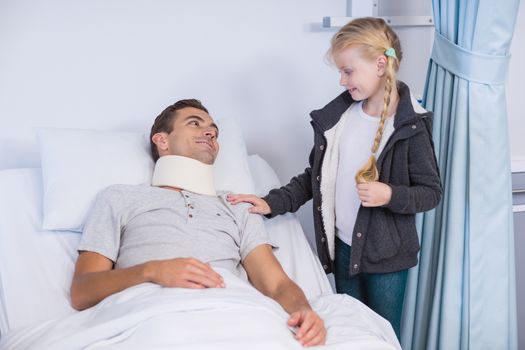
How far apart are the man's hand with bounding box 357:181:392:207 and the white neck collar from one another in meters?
0.47

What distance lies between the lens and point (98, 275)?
62.6 inches

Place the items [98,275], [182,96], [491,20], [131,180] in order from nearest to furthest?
[98,275], [491,20], [131,180], [182,96]

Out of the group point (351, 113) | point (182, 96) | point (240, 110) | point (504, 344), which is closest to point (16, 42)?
point (182, 96)

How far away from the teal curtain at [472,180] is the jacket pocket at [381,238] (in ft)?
0.83

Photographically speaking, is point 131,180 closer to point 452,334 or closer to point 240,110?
point 240,110

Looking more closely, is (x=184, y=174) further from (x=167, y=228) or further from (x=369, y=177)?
(x=369, y=177)

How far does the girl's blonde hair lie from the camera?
1.72 meters

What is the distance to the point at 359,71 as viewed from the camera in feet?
5.75

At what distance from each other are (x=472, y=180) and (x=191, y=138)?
862 millimetres

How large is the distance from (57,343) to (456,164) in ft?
4.09

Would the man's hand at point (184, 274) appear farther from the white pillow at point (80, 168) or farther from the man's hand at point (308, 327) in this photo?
the white pillow at point (80, 168)

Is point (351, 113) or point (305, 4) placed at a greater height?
point (305, 4)

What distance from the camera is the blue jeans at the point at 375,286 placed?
1.89 meters

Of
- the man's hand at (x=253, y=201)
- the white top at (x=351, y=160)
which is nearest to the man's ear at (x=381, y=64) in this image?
the white top at (x=351, y=160)
